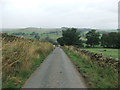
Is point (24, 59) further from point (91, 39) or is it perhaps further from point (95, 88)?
point (91, 39)

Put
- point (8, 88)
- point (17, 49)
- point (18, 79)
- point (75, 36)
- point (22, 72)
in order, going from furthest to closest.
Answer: point (75, 36) → point (17, 49) → point (22, 72) → point (18, 79) → point (8, 88)

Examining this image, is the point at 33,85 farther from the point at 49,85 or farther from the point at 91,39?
the point at 91,39

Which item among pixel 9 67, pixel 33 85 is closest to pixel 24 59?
pixel 9 67

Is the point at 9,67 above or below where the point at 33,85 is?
above

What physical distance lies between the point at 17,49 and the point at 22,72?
61.8 inches

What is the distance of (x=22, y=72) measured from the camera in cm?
1148

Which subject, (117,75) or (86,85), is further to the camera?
(117,75)

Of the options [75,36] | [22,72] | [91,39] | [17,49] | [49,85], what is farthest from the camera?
[91,39]

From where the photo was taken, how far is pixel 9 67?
10070 mm

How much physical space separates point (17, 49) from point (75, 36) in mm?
87664

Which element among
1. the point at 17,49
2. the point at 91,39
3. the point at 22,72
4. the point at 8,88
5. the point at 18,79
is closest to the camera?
the point at 8,88

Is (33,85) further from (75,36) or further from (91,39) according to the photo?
(91,39)

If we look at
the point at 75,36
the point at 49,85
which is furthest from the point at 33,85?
the point at 75,36

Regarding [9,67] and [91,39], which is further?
[91,39]
